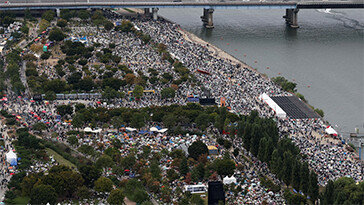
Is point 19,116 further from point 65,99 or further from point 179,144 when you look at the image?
point 179,144

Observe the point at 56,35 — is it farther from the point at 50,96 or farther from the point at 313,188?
the point at 313,188

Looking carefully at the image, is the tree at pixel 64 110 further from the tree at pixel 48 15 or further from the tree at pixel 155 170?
the tree at pixel 48 15

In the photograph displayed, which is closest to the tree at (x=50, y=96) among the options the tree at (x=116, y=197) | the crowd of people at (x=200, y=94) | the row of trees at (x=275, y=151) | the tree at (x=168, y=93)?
the crowd of people at (x=200, y=94)

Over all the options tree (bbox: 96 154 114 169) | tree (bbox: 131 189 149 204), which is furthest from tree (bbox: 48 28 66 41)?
tree (bbox: 131 189 149 204)

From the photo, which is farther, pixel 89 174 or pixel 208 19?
pixel 208 19

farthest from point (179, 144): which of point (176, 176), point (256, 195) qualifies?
point (256, 195)

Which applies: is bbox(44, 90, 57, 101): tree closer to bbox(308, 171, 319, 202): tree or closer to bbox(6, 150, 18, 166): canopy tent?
bbox(6, 150, 18, 166): canopy tent

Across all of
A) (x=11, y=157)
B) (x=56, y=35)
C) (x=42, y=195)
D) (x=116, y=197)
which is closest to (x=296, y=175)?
(x=116, y=197)
